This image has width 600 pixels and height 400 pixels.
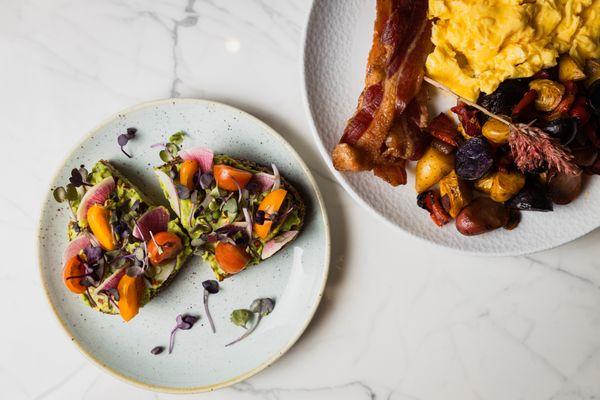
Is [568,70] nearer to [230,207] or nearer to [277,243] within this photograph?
[277,243]

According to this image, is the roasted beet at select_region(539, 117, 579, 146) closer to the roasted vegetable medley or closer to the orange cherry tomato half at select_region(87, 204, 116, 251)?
the roasted vegetable medley

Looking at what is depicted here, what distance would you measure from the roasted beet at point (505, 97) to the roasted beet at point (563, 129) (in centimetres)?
18

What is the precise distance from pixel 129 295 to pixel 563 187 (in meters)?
1.94

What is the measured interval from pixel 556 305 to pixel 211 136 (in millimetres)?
1840

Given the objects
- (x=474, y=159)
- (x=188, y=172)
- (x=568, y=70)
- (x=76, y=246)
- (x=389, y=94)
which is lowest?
(x=76, y=246)

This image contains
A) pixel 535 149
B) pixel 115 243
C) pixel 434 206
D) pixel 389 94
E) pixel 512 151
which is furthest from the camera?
pixel 115 243

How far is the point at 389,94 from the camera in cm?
260

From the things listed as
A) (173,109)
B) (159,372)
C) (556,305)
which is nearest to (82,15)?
(173,109)

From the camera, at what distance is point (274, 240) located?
279 centimetres

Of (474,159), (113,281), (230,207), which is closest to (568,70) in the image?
(474,159)

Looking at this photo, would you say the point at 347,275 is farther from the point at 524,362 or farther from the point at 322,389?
the point at 524,362

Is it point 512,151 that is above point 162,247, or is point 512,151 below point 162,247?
above

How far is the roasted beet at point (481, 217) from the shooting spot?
8.64ft

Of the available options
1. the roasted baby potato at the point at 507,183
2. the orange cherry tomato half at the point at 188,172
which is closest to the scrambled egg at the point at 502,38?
the roasted baby potato at the point at 507,183
